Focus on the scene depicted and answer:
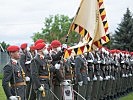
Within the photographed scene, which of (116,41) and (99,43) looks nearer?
(99,43)

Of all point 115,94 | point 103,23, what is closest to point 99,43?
point 103,23

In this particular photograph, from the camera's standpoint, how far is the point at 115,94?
56.8 feet

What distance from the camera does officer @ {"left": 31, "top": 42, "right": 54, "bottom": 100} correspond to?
9.56 meters

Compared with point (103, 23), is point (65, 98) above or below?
below

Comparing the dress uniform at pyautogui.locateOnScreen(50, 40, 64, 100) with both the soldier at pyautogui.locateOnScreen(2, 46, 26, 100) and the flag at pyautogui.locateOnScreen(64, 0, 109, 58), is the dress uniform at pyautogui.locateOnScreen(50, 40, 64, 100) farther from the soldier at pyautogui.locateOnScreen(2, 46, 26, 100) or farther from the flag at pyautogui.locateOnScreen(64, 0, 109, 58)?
the soldier at pyautogui.locateOnScreen(2, 46, 26, 100)

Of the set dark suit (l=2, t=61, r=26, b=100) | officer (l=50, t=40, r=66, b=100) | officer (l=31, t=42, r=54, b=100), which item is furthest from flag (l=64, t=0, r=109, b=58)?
dark suit (l=2, t=61, r=26, b=100)

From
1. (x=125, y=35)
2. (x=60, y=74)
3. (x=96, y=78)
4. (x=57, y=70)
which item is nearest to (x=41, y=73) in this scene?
(x=57, y=70)

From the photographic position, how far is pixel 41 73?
32.2 ft

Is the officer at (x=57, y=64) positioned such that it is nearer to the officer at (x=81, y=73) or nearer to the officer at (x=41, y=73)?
the officer at (x=41, y=73)

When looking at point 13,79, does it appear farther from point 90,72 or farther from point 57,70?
point 90,72

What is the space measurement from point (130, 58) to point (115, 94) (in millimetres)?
3523

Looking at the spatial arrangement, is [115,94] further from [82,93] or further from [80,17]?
[80,17]

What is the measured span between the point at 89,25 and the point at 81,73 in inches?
70.7

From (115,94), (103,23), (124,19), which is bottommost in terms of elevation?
(115,94)
